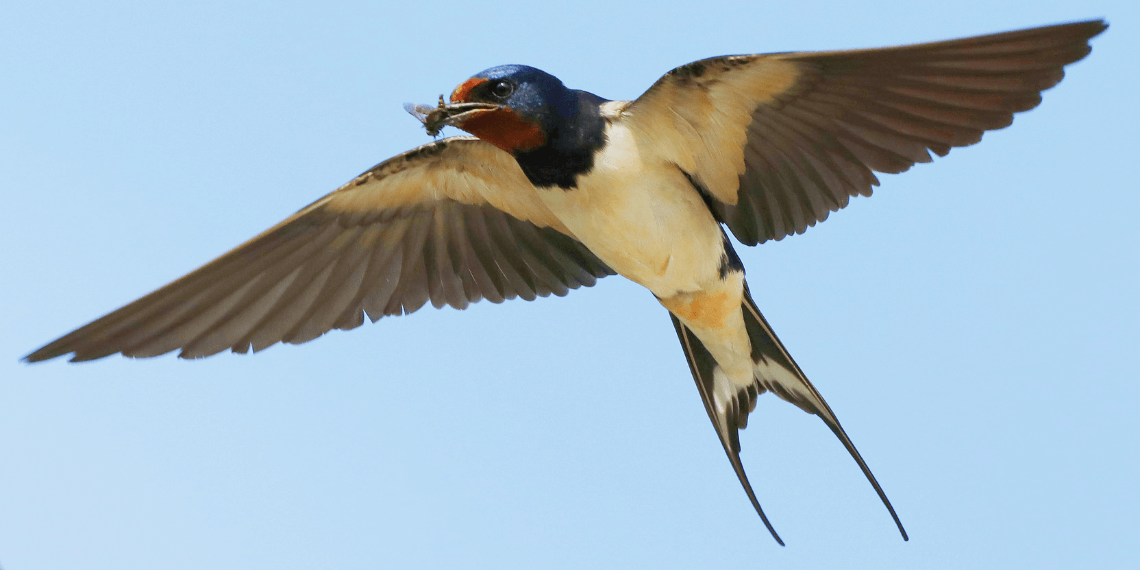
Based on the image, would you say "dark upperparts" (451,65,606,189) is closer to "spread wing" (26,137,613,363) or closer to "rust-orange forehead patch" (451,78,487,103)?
"rust-orange forehead patch" (451,78,487,103)

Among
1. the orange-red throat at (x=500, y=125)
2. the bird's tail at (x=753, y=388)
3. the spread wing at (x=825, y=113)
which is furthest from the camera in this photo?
the bird's tail at (x=753, y=388)

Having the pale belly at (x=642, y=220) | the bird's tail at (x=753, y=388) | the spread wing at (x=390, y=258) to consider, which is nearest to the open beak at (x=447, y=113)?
the pale belly at (x=642, y=220)

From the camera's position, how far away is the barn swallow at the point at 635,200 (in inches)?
96.4

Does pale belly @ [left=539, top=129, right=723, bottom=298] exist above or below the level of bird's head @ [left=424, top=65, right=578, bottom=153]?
below

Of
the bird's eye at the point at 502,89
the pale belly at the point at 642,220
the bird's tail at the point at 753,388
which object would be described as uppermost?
the bird's eye at the point at 502,89

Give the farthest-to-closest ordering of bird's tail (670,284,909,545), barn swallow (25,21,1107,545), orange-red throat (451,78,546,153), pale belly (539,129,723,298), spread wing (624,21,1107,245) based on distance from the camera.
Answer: bird's tail (670,284,909,545) → pale belly (539,129,723,298) → orange-red throat (451,78,546,153) → barn swallow (25,21,1107,545) → spread wing (624,21,1107,245)

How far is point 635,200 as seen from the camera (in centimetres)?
268

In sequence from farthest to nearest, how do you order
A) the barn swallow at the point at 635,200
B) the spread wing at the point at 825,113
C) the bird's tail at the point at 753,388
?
the bird's tail at the point at 753,388
the barn swallow at the point at 635,200
the spread wing at the point at 825,113

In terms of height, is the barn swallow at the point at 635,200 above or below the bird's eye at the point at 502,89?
below

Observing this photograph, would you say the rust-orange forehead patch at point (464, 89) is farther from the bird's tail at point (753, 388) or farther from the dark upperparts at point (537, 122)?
the bird's tail at point (753, 388)

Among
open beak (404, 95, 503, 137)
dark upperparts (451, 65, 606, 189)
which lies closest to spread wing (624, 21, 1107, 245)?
dark upperparts (451, 65, 606, 189)

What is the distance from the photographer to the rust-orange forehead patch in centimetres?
255

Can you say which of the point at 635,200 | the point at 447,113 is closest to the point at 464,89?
the point at 447,113

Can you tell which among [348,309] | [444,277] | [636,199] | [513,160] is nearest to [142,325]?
[348,309]
